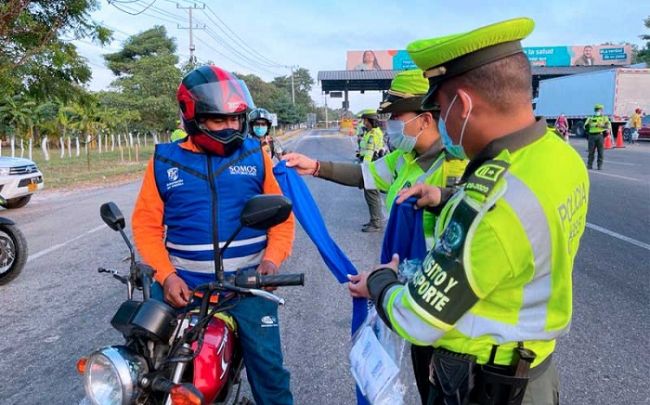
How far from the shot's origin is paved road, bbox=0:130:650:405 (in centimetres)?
359

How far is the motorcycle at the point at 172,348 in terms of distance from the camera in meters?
1.68

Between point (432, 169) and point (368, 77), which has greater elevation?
point (368, 77)

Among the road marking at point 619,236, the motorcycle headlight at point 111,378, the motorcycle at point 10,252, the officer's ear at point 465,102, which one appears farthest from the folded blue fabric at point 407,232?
the road marking at point 619,236

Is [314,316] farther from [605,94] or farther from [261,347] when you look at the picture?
[605,94]

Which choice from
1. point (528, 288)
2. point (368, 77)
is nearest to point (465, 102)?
point (528, 288)

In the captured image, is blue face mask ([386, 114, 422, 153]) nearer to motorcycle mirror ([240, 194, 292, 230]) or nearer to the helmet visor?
the helmet visor

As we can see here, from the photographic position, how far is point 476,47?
145 cm

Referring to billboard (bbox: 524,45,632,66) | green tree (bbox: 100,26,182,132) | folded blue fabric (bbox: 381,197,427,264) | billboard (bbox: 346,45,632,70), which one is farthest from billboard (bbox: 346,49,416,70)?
folded blue fabric (bbox: 381,197,427,264)

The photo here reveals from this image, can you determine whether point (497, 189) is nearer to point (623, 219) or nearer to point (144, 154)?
point (623, 219)

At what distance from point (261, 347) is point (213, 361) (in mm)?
369

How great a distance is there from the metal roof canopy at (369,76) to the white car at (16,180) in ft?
139

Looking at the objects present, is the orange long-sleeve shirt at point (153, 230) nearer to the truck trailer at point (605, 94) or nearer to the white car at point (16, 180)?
the white car at point (16, 180)

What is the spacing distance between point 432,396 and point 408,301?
478 millimetres

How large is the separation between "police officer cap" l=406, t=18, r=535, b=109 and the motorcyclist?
1.23 m
